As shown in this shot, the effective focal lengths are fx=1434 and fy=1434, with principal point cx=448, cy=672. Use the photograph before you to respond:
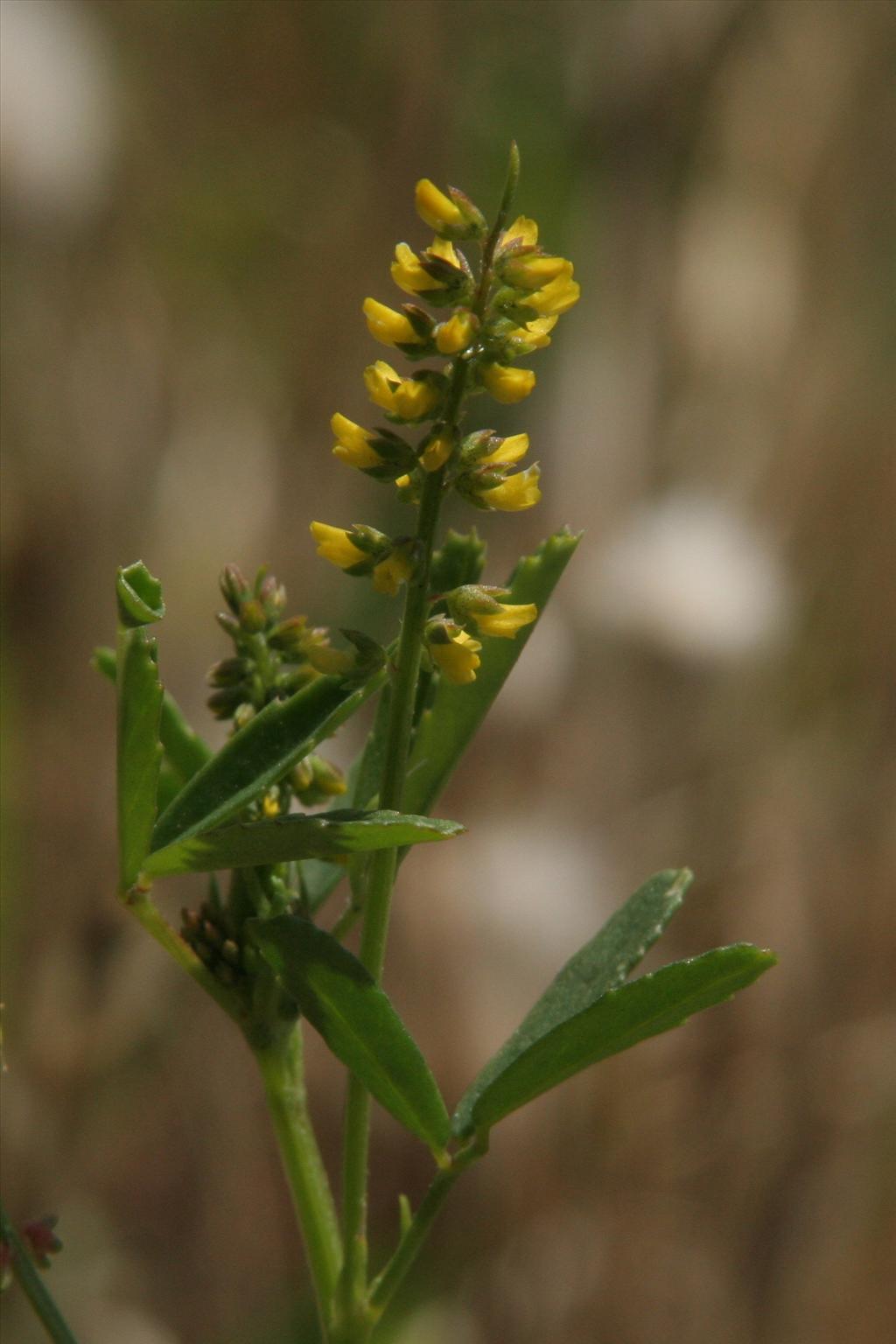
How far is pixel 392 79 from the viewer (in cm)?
142

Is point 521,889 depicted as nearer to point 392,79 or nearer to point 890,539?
point 890,539

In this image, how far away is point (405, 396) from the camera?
28cm

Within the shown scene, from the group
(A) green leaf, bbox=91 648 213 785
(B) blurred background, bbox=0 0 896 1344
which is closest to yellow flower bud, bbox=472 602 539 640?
(A) green leaf, bbox=91 648 213 785

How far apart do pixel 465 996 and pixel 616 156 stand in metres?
0.85

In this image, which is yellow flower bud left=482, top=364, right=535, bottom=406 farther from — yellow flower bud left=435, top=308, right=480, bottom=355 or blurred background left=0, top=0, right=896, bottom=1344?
blurred background left=0, top=0, right=896, bottom=1344

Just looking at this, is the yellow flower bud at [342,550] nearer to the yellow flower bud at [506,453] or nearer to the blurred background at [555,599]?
the yellow flower bud at [506,453]

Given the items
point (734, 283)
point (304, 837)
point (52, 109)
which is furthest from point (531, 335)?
point (734, 283)

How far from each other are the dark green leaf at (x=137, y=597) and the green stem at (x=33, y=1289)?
0.45 feet

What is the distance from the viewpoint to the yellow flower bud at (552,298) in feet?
0.95

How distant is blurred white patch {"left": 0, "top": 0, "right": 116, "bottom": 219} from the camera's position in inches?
46.1

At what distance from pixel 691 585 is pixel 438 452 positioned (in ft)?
3.51

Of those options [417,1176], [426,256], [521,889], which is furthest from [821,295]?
[426,256]

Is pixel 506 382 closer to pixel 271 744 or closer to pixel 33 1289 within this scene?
pixel 271 744

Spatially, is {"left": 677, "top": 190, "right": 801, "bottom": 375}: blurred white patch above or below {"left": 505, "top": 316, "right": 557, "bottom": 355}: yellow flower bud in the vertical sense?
above
